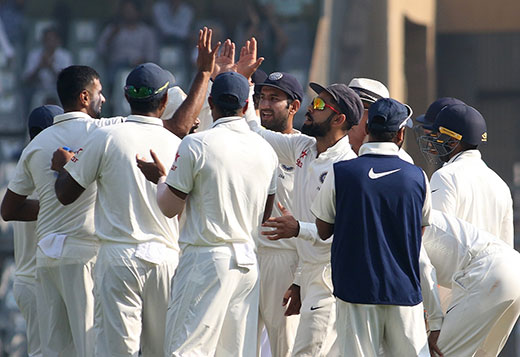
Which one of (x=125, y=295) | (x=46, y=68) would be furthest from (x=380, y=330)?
(x=46, y=68)

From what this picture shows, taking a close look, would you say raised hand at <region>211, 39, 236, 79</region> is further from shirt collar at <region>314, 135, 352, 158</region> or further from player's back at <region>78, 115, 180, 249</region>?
player's back at <region>78, 115, 180, 249</region>

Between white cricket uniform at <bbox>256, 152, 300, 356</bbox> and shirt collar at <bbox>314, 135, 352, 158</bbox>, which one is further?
white cricket uniform at <bbox>256, 152, 300, 356</bbox>

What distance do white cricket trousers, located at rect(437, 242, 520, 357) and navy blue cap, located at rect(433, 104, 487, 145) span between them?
0.87m

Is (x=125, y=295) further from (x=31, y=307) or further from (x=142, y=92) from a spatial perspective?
(x=31, y=307)

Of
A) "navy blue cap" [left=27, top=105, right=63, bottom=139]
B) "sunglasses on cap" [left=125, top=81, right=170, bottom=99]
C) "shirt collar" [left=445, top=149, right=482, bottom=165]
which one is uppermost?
"sunglasses on cap" [left=125, top=81, right=170, bottom=99]

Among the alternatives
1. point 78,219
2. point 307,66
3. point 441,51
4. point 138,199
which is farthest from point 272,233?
point 441,51

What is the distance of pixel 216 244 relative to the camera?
6.54 m

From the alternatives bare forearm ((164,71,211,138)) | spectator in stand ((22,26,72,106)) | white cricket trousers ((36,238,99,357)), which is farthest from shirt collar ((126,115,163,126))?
spectator in stand ((22,26,72,106))

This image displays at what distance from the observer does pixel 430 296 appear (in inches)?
260

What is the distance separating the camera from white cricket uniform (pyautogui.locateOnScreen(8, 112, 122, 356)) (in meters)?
7.25

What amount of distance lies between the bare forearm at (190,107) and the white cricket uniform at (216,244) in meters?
0.60

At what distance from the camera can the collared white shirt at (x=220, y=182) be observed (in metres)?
6.50

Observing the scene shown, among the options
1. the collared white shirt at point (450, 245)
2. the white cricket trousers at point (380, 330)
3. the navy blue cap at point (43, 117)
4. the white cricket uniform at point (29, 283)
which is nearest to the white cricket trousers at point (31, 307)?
the white cricket uniform at point (29, 283)

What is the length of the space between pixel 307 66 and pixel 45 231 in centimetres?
1114
